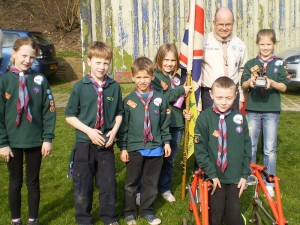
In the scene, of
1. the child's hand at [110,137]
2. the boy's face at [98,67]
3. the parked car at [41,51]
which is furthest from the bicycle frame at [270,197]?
the parked car at [41,51]

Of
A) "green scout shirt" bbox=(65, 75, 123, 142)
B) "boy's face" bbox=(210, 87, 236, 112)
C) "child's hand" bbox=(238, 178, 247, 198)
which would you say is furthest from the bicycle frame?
"green scout shirt" bbox=(65, 75, 123, 142)

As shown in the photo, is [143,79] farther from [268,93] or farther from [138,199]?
[268,93]

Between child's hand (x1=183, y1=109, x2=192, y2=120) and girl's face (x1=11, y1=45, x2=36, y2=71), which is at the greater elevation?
girl's face (x1=11, y1=45, x2=36, y2=71)

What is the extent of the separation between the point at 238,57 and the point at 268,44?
0.40 m

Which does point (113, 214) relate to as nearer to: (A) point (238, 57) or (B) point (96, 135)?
(B) point (96, 135)

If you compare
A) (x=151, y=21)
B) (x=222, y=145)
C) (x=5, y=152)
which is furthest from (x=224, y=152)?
(x=151, y=21)

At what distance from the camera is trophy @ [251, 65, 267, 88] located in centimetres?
458

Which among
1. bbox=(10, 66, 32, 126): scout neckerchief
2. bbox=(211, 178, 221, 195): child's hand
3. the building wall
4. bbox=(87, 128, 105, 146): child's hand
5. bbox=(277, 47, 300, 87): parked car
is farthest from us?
the building wall

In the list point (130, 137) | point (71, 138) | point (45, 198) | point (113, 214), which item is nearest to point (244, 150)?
point (130, 137)

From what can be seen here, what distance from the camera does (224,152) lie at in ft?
12.2

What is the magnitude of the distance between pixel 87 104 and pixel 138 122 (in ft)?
1.81

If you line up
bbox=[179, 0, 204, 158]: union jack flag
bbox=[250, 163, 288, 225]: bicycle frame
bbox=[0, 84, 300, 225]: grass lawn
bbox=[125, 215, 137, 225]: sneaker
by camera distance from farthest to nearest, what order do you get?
bbox=[179, 0, 204, 158]: union jack flag < bbox=[0, 84, 300, 225]: grass lawn < bbox=[125, 215, 137, 225]: sneaker < bbox=[250, 163, 288, 225]: bicycle frame

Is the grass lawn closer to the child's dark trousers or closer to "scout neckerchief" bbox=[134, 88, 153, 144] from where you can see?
the child's dark trousers

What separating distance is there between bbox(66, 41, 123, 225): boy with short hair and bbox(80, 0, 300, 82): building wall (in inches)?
297
